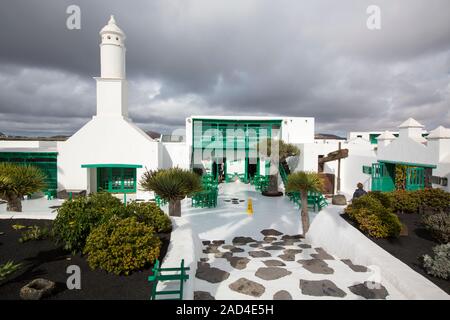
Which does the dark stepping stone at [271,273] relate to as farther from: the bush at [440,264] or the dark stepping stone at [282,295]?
the bush at [440,264]

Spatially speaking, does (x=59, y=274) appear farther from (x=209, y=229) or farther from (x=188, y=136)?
(x=188, y=136)

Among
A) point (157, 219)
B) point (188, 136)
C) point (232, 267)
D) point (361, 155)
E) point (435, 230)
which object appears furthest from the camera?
point (188, 136)

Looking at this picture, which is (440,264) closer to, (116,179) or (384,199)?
(384,199)

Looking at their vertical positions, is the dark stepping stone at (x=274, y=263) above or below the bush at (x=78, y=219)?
below

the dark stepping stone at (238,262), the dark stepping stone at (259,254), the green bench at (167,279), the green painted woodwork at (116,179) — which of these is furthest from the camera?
the green painted woodwork at (116,179)

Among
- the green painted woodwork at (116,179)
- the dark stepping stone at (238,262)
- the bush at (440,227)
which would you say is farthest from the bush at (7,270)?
the green painted woodwork at (116,179)

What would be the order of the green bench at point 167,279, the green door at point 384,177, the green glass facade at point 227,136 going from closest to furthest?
the green bench at point 167,279
the green door at point 384,177
the green glass facade at point 227,136

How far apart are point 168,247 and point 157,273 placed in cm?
175

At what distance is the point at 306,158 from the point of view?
19.3 meters

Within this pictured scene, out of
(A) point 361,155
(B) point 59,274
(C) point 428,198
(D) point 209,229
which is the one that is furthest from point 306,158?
(B) point 59,274

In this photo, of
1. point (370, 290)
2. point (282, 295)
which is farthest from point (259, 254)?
point (370, 290)

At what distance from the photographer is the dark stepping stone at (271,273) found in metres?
5.67

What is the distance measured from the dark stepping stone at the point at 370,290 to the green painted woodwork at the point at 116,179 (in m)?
15.9

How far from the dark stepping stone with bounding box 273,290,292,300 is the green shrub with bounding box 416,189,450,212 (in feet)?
25.5
